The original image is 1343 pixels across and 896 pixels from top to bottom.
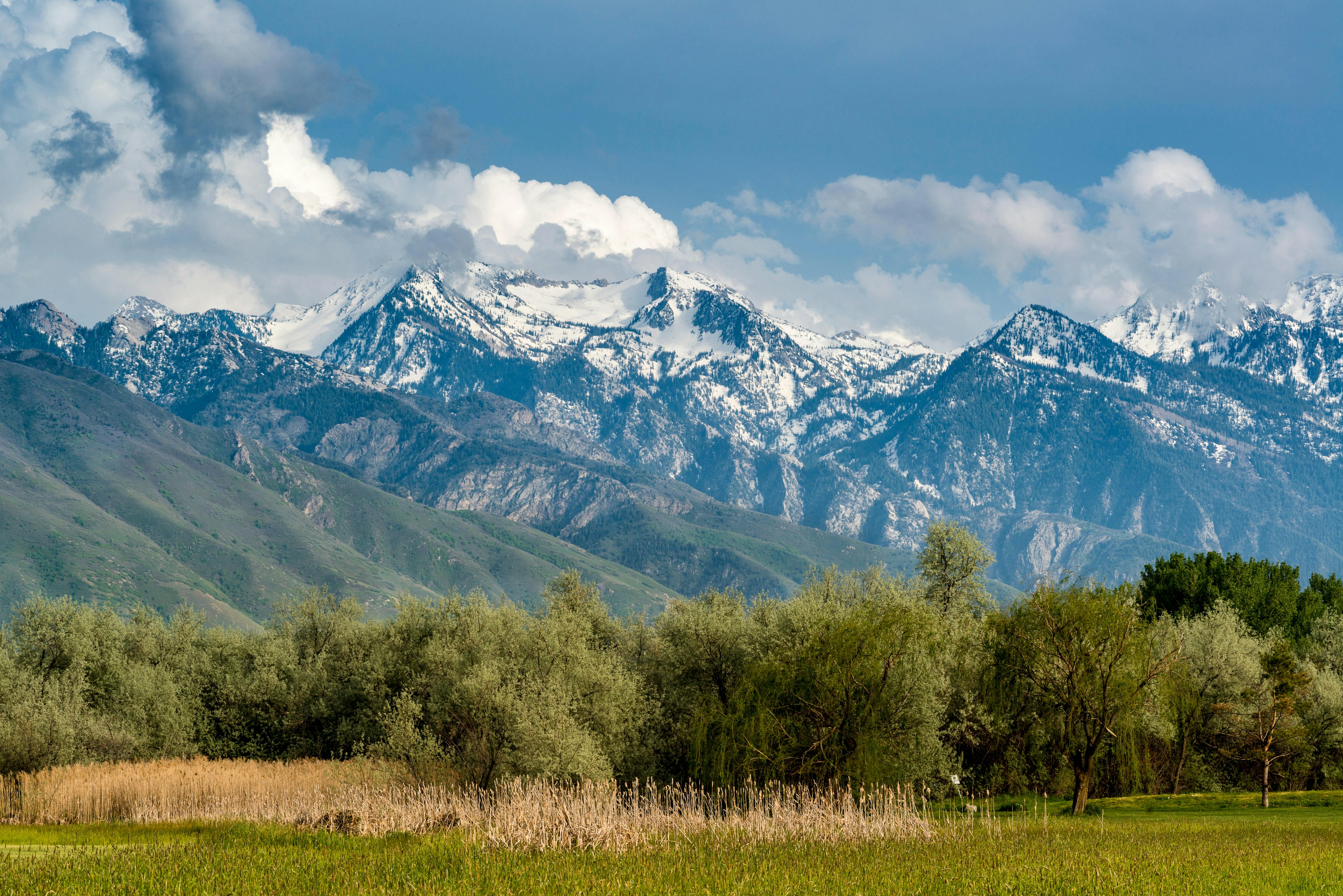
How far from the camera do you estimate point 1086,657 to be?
53.1 m

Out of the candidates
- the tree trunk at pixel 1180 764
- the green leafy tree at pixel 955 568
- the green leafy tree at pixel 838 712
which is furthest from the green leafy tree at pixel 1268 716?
the green leafy tree at pixel 955 568

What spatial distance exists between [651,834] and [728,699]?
30.6 metres

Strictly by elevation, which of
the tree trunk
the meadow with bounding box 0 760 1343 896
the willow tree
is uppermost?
the willow tree

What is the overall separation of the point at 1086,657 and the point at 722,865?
102 ft

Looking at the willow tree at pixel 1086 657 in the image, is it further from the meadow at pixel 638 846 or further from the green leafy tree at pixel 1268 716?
the green leafy tree at pixel 1268 716

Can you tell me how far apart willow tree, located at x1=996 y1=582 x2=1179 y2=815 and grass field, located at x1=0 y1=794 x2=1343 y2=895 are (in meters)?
12.8

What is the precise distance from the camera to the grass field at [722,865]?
87.0ft

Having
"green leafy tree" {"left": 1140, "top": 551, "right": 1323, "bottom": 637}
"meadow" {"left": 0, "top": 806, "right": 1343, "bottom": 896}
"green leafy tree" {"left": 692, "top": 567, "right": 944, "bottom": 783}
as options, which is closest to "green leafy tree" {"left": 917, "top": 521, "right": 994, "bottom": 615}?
"green leafy tree" {"left": 1140, "top": 551, "right": 1323, "bottom": 637}

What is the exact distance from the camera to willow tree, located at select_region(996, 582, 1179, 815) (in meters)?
52.7

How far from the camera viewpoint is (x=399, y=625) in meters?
84.6

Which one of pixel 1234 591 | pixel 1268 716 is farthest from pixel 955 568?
pixel 1234 591

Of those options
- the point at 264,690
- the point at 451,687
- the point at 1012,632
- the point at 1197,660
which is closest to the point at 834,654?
the point at 1012,632

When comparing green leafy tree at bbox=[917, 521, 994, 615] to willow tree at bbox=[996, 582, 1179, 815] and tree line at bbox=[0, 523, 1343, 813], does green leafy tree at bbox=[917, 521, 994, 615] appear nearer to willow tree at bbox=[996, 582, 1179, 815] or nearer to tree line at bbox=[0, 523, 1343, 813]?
tree line at bbox=[0, 523, 1343, 813]

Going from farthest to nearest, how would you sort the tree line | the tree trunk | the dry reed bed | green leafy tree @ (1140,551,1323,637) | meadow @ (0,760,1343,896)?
green leafy tree @ (1140,551,1323,637) → the tree trunk → the tree line → the dry reed bed → meadow @ (0,760,1343,896)
